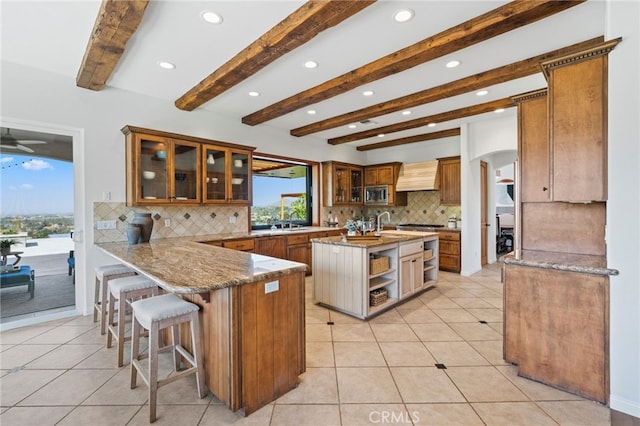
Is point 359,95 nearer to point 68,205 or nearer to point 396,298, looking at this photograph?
point 396,298

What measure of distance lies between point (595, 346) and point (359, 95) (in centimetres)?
344

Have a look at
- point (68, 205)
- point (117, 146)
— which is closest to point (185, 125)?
point (117, 146)

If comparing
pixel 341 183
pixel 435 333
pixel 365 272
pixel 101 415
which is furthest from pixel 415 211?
pixel 101 415

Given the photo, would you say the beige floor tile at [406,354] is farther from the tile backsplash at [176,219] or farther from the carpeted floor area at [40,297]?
the carpeted floor area at [40,297]

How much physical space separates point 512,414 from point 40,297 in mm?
4758

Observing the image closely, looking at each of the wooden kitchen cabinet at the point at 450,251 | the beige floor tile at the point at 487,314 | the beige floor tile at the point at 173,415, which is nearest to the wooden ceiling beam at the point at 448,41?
the beige floor tile at the point at 487,314

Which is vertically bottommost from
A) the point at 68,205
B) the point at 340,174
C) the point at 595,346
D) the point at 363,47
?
the point at 595,346

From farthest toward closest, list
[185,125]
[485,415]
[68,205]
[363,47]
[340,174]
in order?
[340,174], [185,125], [68,205], [363,47], [485,415]

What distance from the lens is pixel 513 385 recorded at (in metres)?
2.07

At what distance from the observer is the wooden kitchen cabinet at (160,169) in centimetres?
354

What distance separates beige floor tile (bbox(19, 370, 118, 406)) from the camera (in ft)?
6.36

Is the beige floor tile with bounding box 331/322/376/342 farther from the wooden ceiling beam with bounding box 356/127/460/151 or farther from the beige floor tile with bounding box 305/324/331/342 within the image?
the wooden ceiling beam with bounding box 356/127/460/151

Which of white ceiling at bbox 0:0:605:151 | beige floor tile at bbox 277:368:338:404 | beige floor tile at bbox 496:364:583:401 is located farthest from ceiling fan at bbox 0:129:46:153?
beige floor tile at bbox 496:364:583:401

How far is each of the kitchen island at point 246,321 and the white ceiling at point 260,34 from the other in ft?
6.36
